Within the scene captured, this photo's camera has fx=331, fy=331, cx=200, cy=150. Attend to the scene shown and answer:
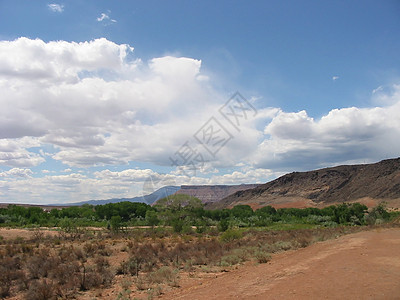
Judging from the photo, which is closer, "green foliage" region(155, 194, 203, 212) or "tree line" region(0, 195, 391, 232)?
"tree line" region(0, 195, 391, 232)

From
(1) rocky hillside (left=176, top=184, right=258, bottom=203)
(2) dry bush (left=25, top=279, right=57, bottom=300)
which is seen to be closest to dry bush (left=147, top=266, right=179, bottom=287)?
(2) dry bush (left=25, top=279, right=57, bottom=300)

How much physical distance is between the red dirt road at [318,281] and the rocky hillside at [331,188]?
76.8m

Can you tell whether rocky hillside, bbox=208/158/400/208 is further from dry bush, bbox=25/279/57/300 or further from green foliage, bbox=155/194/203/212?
dry bush, bbox=25/279/57/300

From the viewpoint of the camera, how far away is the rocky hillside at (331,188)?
305ft

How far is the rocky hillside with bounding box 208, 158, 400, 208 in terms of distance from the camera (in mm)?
92844

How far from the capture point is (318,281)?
998cm

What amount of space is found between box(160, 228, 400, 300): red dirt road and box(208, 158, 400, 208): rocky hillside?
76807 mm

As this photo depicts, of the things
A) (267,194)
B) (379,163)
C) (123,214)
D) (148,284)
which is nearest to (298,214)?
(123,214)

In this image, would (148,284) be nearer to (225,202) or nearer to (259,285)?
(259,285)

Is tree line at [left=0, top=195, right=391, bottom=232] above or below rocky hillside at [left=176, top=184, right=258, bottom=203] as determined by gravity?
below

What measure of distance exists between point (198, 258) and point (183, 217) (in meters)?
37.7

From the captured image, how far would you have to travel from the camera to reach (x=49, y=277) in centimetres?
1438

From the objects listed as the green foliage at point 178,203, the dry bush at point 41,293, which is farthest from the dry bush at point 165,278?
the green foliage at point 178,203

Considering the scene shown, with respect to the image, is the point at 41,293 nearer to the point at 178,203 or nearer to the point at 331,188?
the point at 178,203
